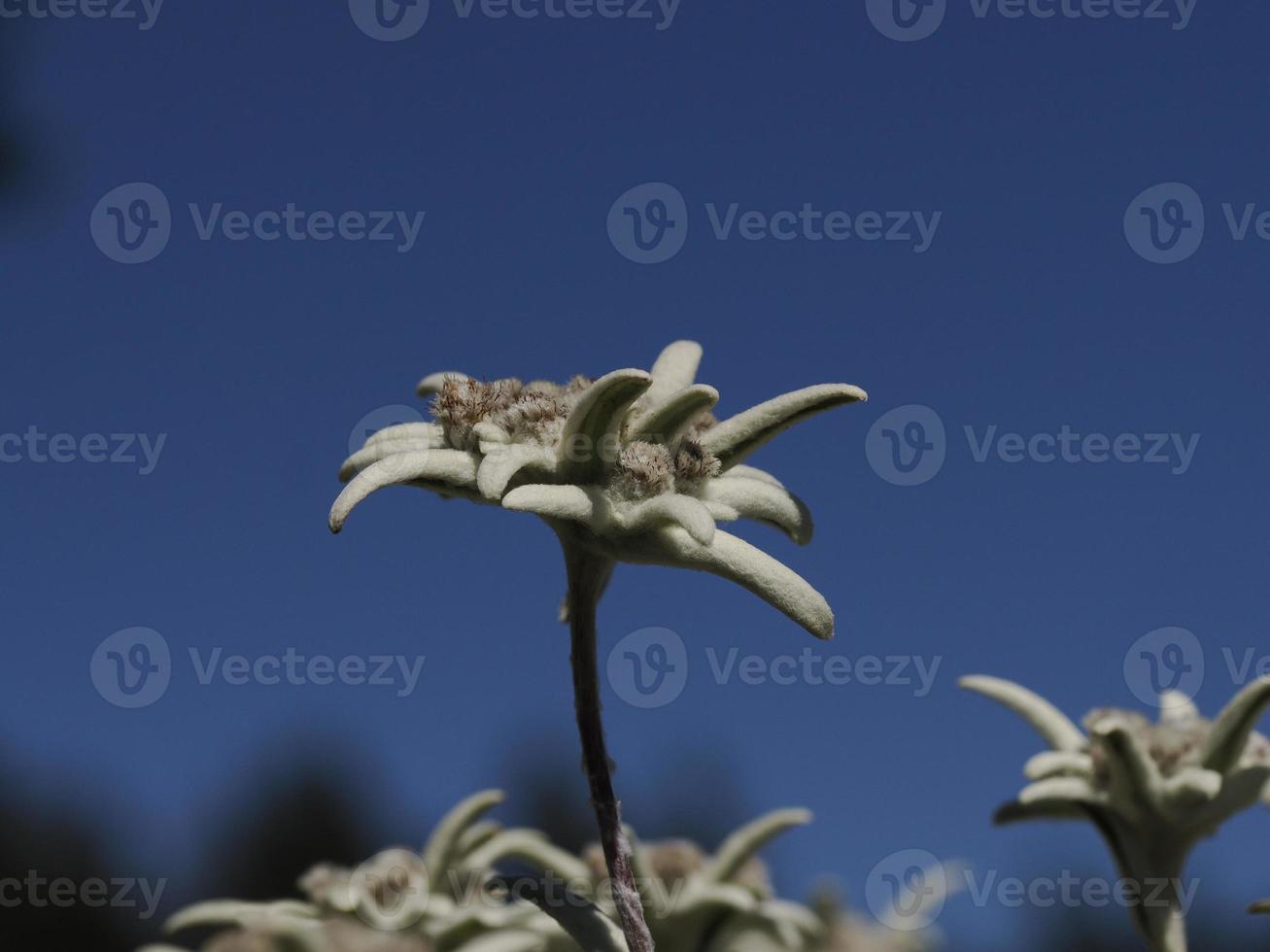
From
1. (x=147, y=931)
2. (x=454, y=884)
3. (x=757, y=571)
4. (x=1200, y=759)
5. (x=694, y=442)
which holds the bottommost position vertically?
(x=147, y=931)

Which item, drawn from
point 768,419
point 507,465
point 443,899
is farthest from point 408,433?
point 443,899

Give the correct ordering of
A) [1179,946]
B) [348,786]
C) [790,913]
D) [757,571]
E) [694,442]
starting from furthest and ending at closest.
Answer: [348,786], [790,913], [1179,946], [694,442], [757,571]

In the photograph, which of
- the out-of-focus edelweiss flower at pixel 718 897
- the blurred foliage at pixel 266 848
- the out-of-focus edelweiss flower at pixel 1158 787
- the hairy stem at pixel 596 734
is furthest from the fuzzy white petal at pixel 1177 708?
the blurred foliage at pixel 266 848

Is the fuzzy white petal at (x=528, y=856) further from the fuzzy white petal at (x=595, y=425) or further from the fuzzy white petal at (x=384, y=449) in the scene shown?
the fuzzy white petal at (x=595, y=425)

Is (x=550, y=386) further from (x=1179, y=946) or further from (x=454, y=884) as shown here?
(x=1179, y=946)

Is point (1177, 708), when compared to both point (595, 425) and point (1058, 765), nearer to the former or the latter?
point (1058, 765)

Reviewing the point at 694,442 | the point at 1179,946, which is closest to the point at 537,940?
the point at 694,442

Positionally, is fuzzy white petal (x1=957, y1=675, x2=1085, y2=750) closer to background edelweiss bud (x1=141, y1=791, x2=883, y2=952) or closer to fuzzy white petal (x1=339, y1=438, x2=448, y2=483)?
background edelweiss bud (x1=141, y1=791, x2=883, y2=952)
